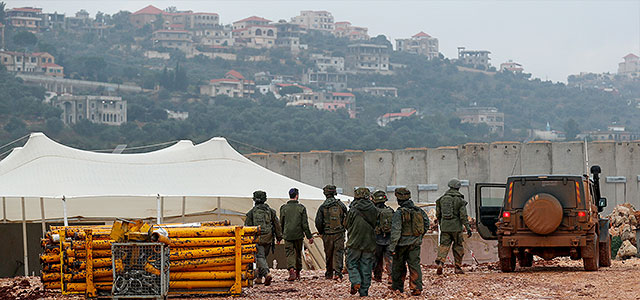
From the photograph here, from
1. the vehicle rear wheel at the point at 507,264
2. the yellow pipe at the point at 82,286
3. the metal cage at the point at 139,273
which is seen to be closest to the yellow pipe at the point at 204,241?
the metal cage at the point at 139,273

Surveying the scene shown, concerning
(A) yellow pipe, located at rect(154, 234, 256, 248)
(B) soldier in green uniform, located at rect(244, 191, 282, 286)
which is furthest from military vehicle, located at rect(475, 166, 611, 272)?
A: (A) yellow pipe, located at rect(154, 234, 256, 248)

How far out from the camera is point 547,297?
12.9 metres

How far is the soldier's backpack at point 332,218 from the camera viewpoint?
16.3m

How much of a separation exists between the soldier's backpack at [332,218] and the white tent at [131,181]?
4216mm

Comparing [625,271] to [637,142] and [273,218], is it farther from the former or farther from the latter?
[637,142]

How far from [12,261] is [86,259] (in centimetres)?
832

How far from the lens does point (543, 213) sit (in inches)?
634

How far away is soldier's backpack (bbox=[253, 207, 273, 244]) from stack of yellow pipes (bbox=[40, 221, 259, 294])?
7.34ft

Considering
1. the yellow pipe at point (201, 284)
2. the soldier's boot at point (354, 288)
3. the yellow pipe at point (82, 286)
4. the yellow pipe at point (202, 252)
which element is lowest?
the soldier's boot at point (354, 288)

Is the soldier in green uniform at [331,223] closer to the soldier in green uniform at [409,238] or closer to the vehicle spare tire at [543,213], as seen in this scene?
the soldier in green uniform at [409,238]

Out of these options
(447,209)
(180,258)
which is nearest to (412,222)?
(180,258)

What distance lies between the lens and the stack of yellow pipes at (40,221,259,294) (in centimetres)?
1294

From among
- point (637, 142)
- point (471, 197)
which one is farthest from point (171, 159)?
point (637, 142)

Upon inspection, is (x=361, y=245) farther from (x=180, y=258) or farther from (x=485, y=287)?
(x=180, y=258)
